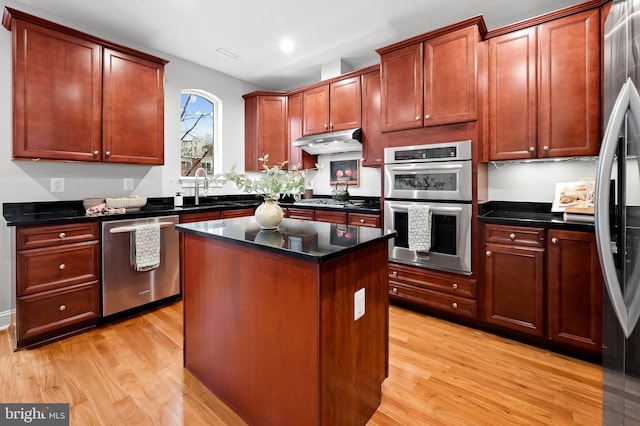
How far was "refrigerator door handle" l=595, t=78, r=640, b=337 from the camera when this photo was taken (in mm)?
959

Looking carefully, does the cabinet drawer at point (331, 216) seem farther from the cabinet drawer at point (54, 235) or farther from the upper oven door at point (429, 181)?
the cabinet drawer at point (54, 235)

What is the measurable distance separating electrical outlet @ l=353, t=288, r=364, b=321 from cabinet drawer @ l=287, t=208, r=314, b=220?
242cm

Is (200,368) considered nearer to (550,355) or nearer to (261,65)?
(550,355)

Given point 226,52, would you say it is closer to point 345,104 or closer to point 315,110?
point 315,110

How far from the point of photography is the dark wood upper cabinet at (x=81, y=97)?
2500 mm

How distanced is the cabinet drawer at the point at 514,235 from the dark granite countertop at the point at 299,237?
55.1 inches

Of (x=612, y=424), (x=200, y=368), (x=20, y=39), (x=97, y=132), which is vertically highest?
(x=20, y=39)

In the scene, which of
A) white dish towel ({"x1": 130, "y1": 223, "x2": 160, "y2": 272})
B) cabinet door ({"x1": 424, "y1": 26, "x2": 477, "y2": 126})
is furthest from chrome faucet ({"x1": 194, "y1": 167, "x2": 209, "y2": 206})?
cabinet door ({"x1": 424, "y1": 26, "x2": 477, "y2": 126})

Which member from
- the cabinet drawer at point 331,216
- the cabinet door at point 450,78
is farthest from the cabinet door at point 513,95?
the cabinet drawer at point 331,216

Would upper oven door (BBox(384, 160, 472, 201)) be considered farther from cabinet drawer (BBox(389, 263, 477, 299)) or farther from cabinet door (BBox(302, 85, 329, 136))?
cabinet door (BBox(302, 85, 329, 136))

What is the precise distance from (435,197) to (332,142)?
1593mm

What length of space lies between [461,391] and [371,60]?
12.4ft

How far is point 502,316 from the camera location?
2.55m

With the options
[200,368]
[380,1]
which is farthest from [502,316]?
[380,1]
